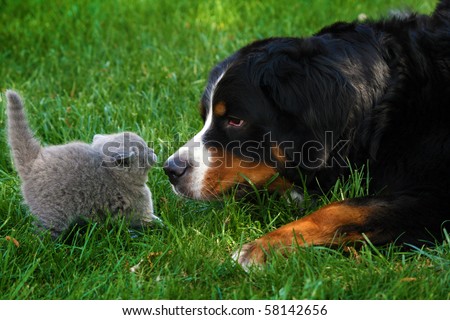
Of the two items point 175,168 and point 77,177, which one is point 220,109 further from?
point 77,177

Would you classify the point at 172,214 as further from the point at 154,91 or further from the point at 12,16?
the point at 12,16

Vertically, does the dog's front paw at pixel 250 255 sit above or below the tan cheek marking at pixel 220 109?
below

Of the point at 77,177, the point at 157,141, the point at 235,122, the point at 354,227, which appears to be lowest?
the point at 157,141

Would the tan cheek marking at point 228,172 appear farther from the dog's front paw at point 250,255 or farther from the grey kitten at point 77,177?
the dog's front paw at point 250,255

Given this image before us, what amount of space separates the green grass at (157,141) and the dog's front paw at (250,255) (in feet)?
0.16

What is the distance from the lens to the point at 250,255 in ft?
10.5

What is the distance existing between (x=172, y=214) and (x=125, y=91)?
2021 millimetres

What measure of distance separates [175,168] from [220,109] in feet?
1.27

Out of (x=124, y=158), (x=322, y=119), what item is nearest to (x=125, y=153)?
(x=124, y=158)

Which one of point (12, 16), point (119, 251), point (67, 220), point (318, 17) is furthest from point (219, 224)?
point (12, 16)

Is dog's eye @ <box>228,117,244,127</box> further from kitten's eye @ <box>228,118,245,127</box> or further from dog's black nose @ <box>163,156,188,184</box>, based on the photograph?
dog's black nose @ <box>163,156,188,184</box>

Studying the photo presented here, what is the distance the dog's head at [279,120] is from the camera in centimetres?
365

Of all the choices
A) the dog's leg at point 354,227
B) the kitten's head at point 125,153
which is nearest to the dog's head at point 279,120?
the kitten's head at point 125,153

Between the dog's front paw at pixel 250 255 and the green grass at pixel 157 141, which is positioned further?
the dog's front paw at pixel 250 255
